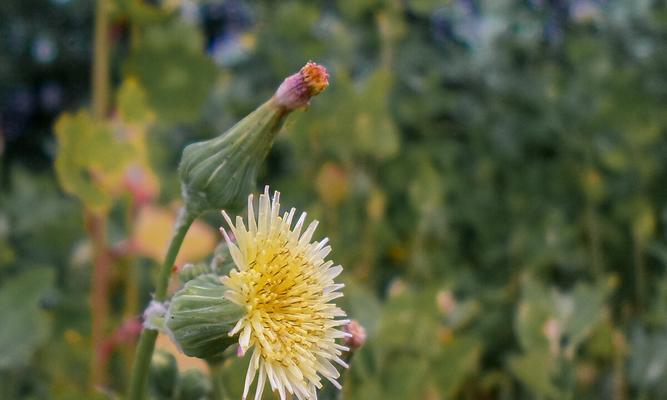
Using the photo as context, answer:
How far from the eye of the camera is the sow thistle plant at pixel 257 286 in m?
0.34

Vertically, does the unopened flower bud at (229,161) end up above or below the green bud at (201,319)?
above

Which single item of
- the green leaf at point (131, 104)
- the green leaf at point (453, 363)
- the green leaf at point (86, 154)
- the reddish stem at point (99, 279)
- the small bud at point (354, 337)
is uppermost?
the green leaf at point (131, 104)

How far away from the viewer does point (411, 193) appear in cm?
96

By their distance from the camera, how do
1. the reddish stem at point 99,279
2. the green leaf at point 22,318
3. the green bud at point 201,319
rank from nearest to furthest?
the green bud at point 201,319, the green leaf at point 22,318, the reddish stem at point 99,279

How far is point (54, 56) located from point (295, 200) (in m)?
1.36

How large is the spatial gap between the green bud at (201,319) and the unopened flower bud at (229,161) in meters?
0.05

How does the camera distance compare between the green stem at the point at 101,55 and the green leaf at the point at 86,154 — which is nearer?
the green leaf at the point at 86,154

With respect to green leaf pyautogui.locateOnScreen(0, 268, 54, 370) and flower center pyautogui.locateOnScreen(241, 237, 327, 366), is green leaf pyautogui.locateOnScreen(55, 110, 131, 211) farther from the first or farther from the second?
flower center pyautogui.locateOnScreen(241, 237, 327, 366)

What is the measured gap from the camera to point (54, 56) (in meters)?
2.11

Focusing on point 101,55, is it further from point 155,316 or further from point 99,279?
point 155,316

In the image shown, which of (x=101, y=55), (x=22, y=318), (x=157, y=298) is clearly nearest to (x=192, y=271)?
(x=157, y=298)

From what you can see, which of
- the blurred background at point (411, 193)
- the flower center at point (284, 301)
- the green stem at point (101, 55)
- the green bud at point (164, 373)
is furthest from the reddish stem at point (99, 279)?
the flower center at point (284, 301)

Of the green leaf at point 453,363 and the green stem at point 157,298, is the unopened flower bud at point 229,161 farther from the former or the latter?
the green leaf at point 453,363

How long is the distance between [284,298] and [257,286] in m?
0.02
